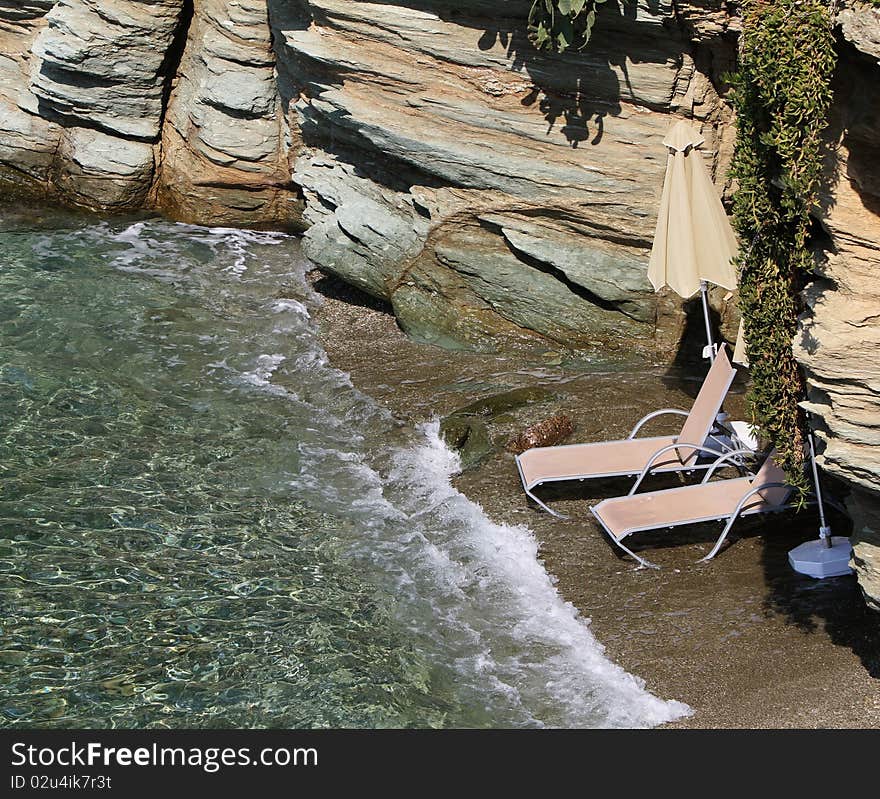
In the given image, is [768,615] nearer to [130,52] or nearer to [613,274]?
[613,274]

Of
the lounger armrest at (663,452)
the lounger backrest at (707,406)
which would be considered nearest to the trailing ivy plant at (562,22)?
the lounger backrest at (707,406)

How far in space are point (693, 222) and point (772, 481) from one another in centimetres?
236

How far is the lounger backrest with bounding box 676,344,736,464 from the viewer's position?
32.4 feet

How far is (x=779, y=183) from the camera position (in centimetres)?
770

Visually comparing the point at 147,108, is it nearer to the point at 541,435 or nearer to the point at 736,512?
the point at 541,435

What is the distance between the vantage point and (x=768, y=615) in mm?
8438

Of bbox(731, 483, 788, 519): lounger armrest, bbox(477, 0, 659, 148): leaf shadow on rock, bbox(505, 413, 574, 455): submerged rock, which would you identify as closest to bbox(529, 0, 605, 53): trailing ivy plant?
bbox(477, 0, 659, 148): leaf shadow on rock

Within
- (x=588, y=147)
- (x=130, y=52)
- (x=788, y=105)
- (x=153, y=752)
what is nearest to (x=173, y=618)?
(x=153, y=752)

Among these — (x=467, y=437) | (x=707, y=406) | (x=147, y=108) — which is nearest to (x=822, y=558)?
(x=707, y=406)

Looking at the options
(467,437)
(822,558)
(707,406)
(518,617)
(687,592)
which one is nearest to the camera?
(822,558)

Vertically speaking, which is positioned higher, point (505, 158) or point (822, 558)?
point (505, 158)

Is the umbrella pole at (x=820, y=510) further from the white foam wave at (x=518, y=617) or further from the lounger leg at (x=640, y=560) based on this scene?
the white foam wave at (x=518, y=617)

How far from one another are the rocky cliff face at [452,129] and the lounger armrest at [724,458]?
Result: 273cm

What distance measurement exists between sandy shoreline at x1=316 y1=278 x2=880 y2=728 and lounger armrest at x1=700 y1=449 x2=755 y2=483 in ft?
1.54
